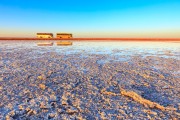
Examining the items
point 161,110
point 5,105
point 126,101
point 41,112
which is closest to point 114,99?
point 126,101

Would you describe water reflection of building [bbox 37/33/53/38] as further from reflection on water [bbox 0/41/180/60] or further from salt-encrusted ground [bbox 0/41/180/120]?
salt-encrusted ground [bbox 0/41/180/120]

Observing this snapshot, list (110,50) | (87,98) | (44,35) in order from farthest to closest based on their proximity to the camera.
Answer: (44,35), (110,50), (87,98)

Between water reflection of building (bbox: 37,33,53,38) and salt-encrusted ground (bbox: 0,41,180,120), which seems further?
water reflection of building (bbox: 37,33,53,38)

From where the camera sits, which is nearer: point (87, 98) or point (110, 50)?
point (87, 98)

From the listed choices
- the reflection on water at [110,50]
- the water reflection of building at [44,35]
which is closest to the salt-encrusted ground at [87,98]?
the reflection on water at [110,50]

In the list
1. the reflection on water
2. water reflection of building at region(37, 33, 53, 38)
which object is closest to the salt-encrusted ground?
the reflection on water

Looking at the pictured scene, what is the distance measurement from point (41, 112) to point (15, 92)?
0.95m

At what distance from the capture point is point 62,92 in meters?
2.85

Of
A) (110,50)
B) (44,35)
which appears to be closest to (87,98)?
(110,50)

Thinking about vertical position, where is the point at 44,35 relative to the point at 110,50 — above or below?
above

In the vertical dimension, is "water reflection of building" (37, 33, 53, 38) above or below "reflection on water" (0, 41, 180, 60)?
above

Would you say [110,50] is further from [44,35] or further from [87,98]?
[44,35]

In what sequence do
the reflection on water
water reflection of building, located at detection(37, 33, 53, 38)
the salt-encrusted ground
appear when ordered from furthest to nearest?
water reflection of building, located at detection(37, 33, 53, 38) < the reflection on water < the salt-encrusted ground

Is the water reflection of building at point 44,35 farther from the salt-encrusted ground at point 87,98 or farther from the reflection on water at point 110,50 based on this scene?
the salt-encrusted ground at point 87,98
